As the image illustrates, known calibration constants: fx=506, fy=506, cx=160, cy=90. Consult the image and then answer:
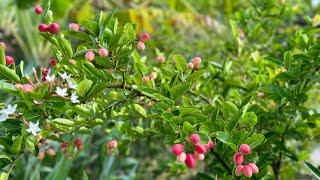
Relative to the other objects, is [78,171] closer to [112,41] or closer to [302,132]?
[302,132]

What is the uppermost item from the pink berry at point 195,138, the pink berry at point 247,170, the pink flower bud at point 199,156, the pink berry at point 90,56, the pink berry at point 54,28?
the pink berry at point 54,28

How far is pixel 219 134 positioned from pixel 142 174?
2281mm

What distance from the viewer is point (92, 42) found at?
1.05 m

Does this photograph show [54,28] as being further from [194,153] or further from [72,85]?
[194,153]

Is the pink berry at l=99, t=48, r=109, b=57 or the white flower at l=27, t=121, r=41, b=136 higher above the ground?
the pink berry at l=99, t=48, r=109, b=57

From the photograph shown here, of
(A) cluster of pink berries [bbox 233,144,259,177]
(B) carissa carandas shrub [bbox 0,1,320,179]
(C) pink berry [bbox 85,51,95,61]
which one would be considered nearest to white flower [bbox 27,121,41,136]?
(B) carissa carandas shrub [bbox 0,1,320,179]

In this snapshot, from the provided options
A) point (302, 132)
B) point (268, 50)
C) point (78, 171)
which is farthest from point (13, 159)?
point (78, 171)

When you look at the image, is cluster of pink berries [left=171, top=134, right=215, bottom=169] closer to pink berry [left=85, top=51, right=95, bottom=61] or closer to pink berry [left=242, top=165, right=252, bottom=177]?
pink berry [left=242, top=165, right=252, bottom=177]

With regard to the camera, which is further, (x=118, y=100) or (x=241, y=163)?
(x=118, y=100)

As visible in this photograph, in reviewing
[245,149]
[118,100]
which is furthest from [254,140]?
[118,100]

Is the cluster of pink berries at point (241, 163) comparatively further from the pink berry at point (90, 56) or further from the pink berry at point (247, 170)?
the pink berry at point (90, 56)

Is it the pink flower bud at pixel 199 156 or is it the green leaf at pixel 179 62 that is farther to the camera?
the green leaf at pixel 179 62

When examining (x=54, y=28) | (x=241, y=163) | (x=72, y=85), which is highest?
(x=54, y=28)

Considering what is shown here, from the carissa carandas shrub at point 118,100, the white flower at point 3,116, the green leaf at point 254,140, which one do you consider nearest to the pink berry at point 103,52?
the carissa carandas shrub at point 118,100
